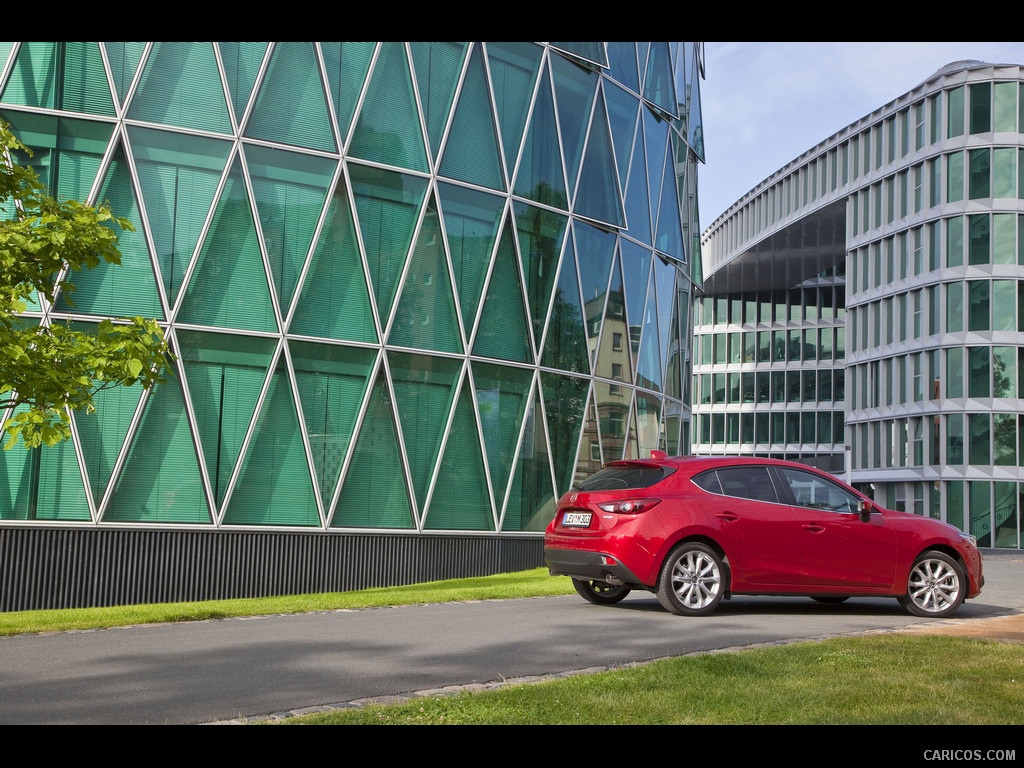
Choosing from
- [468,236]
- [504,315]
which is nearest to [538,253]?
[504,315]

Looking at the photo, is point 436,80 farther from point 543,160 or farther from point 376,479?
point 376,479

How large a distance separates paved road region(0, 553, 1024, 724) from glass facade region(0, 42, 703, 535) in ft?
14.6

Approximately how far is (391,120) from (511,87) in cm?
283

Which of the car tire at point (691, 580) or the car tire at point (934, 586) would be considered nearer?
the car tire at point (691, 580)

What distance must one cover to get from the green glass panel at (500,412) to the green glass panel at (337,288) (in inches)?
91.0

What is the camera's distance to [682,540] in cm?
1064

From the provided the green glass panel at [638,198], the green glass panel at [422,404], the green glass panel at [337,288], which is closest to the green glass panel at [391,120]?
the green glass panel at [337,288]

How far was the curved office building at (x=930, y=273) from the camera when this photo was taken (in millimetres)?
45906

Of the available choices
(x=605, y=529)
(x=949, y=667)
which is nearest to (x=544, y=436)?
(x=605, y=529)

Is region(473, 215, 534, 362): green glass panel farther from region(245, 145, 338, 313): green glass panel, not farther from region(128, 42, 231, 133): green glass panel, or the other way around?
region(128, 42, 231, 133): green glass panel

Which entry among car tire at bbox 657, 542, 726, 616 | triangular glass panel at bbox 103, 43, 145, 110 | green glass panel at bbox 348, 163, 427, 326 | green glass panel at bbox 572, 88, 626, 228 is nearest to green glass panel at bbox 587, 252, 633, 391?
green glass panel at bbox 572, 88, 626, 228

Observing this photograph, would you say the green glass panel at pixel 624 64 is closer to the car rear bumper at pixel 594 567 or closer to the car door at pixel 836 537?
the car door at pixel 836 537

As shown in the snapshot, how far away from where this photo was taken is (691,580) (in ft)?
35.2
